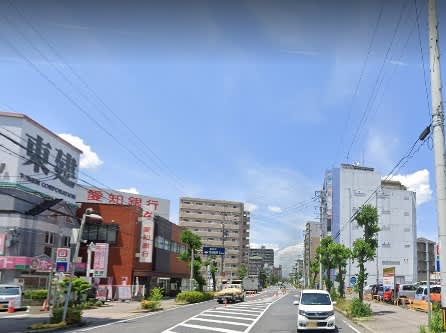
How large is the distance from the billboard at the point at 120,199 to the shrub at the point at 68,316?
1107 inches

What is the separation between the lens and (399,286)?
148ft

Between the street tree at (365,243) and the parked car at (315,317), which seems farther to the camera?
the street tree at (365,243)

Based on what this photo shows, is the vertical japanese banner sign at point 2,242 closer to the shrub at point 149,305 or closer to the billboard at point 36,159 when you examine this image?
the billboard at point 36,159

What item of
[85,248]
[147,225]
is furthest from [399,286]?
[85,248]

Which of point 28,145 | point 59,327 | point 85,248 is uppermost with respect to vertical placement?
point 28,145

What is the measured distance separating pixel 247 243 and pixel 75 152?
381 ft

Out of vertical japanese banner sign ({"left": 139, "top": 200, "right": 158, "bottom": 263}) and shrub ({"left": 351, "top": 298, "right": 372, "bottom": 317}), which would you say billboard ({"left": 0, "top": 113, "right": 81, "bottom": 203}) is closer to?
vertical japanese banner sign ({"left": 139, "top": 200, "right": 158, "bottom": 263})

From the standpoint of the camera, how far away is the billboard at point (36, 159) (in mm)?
36969

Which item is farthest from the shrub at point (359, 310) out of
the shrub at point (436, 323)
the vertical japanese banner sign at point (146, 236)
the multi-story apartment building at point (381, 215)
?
the multi-story apartment building at point (381, 215)

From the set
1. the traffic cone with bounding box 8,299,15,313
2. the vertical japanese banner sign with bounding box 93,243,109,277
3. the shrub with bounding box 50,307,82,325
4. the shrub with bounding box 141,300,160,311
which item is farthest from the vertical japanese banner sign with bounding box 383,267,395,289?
the traffic cone with bounding box 8,299,15,313

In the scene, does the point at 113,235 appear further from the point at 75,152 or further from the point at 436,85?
the point at 436,85

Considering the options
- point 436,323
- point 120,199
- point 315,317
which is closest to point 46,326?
point 315,317

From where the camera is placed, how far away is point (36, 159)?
127 ft

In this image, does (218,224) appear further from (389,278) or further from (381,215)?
(389,278)
